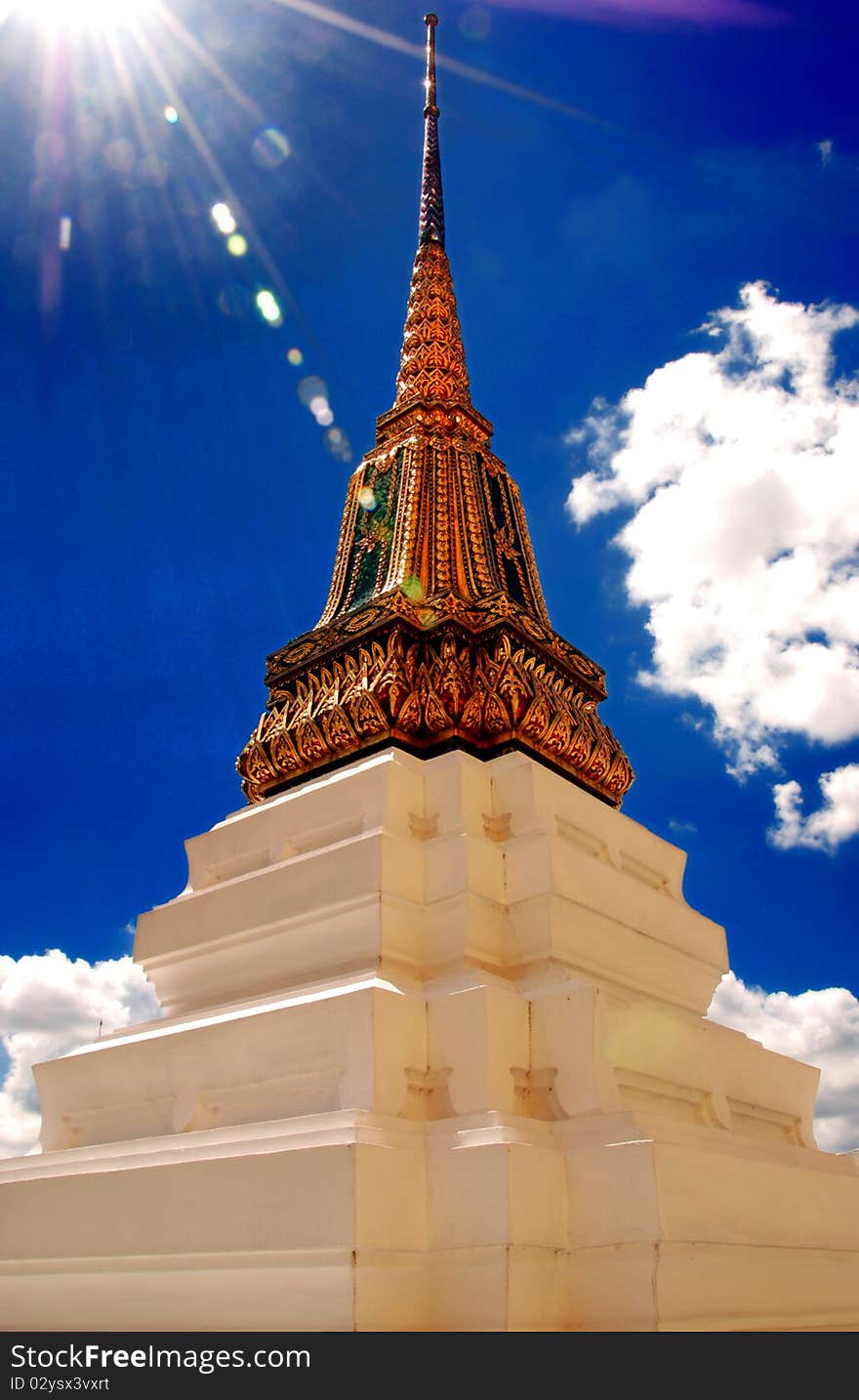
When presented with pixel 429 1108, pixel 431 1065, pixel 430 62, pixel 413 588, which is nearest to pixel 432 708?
pixel 413 588

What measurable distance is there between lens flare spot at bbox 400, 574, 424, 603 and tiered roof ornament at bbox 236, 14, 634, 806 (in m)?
0.01

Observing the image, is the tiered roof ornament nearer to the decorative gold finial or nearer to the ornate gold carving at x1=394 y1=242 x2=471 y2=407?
the ornate gold carving at x1=394 y1=242 x2=471 y2=407

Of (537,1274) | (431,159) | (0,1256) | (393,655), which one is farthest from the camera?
(431,159)

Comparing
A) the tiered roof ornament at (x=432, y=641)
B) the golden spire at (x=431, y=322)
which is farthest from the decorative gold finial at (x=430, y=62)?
the tiered roof ornament at (x=432, y=641)

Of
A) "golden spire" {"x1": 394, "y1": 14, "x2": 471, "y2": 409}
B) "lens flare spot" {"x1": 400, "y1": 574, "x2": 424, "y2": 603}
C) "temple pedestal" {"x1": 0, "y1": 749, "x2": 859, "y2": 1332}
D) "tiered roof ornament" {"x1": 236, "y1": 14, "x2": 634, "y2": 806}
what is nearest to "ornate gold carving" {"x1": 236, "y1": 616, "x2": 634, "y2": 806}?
"tiered roof ornament" {"x1": 236, "y1": 14, "x2": 634, "y2": 806}

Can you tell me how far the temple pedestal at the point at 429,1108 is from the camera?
13.7ft

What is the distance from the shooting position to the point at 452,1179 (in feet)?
14.3

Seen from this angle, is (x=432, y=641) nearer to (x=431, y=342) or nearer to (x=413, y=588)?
(x=413, y=588)

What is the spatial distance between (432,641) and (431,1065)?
3065 mm

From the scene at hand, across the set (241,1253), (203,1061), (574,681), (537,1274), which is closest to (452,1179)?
(537,1274)

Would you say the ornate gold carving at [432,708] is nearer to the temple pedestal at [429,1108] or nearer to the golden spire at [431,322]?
the temple pedestal at [429,1108]

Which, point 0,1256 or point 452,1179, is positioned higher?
point 452,1179
